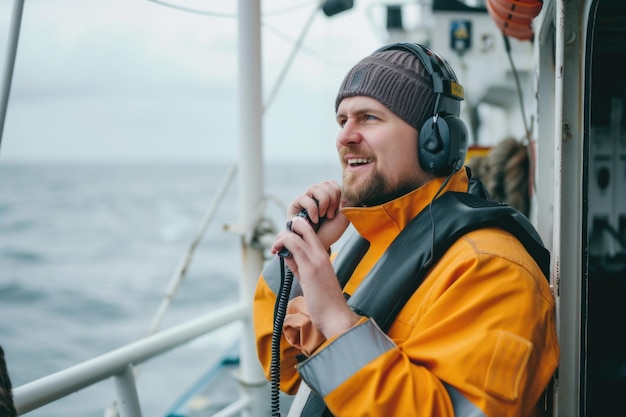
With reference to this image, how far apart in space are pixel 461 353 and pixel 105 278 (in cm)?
3258

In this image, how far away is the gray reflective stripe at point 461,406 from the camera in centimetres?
111

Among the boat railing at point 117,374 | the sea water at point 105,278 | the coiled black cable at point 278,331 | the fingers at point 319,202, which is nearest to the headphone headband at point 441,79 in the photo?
the fingers at point 319,202

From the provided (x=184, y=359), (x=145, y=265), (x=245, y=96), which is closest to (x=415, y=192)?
(x=245, y=96)

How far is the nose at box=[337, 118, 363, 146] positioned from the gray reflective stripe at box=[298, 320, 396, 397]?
1.61ft

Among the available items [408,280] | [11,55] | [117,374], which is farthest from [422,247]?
[11,55]

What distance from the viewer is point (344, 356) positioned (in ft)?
3.92

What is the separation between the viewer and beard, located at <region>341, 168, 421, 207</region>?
4.89ft

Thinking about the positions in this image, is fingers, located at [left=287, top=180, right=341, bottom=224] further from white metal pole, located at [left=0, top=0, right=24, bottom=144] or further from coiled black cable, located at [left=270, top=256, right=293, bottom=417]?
white metal pole, located at [left=0, top=0, right=24, bottom=144]

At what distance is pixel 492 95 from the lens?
7.87 meters

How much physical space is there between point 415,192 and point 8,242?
A: 149 feet

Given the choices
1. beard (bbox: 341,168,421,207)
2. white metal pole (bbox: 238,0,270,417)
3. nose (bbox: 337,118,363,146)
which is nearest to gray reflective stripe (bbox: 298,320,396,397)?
beard (bbox: 341,168,421,207)

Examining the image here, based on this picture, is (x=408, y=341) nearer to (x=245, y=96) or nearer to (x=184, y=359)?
(x=245, y=96)

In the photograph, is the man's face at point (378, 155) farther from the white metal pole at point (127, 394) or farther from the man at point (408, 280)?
the white metal pole at point (127, 394)

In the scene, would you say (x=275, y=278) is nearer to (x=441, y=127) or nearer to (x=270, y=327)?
(x=270, y=327)
